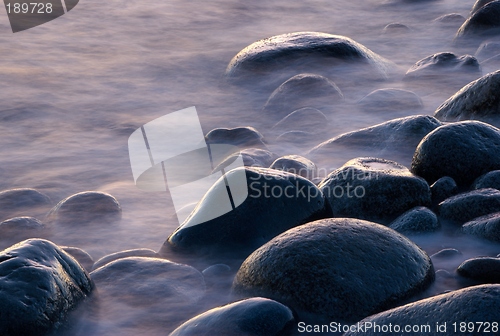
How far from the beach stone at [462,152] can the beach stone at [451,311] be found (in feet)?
5.57

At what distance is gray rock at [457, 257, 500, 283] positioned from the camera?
294 centimetres

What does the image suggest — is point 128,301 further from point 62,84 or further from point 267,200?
point 62,84

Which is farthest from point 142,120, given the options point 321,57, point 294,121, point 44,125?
point 321,57

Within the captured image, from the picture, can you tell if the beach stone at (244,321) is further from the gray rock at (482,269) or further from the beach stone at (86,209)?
the beach stone at (86,209)

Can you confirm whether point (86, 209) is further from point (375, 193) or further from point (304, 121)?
point (304, 121)

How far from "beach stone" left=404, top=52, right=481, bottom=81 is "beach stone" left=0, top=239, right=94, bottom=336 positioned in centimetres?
454

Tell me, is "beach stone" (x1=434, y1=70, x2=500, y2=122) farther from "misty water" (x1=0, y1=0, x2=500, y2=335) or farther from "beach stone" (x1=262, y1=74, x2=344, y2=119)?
"beach stone" (x1=262, y1=74, x2=344, y2=119)

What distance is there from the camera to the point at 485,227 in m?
3.41

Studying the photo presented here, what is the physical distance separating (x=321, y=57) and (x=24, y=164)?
328cm

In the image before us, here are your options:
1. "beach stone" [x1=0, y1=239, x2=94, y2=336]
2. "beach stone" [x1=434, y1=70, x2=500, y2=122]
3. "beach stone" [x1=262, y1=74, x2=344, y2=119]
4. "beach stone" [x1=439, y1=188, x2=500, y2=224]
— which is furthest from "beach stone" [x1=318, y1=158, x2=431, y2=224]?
"beach stone" [x1=262, y1=74, x2=344, y2=119]

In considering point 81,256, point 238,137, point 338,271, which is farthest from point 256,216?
point 238,137

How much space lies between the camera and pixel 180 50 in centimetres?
817

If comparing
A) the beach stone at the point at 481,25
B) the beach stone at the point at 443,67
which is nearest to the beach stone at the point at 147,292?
the beach stone at the point at 443,67

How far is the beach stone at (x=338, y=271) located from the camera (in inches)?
112
